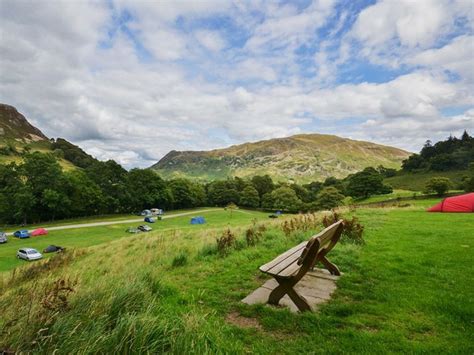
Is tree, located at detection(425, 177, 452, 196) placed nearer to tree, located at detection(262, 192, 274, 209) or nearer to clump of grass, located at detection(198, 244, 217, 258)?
tree, located at detection(262, 192, 274, 209)

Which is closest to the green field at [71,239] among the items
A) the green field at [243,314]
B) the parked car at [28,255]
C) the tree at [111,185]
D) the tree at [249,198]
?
the parked car at [28,255]

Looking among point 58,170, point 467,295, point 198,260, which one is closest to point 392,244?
point 467,295

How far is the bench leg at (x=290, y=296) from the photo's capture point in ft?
13.7

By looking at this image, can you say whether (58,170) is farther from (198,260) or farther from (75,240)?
(198,260)

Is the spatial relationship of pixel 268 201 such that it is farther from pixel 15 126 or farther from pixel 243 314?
pixel 15 126

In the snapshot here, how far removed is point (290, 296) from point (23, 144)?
152023 mm

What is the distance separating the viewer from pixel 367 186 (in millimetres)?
64375

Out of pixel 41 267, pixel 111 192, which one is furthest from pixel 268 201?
pixel 41 267

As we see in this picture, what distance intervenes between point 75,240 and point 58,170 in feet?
76.1

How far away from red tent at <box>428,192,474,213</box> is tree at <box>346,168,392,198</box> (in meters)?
50.2

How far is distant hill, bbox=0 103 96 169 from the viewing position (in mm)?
99306

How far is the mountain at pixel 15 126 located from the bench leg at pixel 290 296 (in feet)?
530

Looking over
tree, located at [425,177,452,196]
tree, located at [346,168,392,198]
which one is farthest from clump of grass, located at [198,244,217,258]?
tree, located at [346,168,392,198]

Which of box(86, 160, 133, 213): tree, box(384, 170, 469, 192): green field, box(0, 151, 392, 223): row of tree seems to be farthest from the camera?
box(384, 170, 469, 192): green field
